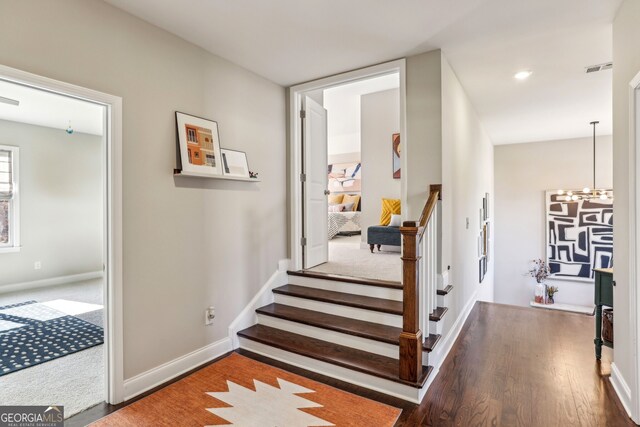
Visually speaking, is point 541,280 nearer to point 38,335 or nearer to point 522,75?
point 522,75

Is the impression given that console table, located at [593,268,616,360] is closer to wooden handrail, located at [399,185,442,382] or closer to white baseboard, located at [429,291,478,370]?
white baseboard, located at [429,291,478,370]

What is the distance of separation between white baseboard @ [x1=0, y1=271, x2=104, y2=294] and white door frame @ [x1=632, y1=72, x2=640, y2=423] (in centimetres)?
589

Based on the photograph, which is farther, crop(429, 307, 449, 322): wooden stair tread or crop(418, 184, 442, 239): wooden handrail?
crop(429, 307, 449, 322): wooden stair tread

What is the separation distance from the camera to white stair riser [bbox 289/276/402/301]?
3010mm

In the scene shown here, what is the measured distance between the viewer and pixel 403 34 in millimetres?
2570

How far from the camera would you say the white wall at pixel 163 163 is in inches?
77.3

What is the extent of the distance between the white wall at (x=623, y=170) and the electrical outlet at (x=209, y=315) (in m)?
2.89

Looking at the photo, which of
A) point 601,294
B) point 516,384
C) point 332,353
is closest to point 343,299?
point 332,353

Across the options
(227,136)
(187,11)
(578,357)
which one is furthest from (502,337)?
(187,11)

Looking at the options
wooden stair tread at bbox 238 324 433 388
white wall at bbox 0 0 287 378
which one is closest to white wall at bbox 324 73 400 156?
white wall at bbox 0 0 287 378

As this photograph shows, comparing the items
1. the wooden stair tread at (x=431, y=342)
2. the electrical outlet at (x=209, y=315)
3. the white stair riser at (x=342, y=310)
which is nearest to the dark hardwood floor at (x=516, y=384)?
the wooden stair tread at (x=431, y=342)

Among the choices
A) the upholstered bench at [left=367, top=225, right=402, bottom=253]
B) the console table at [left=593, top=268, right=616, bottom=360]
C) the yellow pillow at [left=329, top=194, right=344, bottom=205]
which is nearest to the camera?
the console table at [left=593, top=268, right=616, bottom=360]

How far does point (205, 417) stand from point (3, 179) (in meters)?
5.28

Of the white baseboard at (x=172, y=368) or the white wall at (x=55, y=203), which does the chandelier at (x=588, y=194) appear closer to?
the white baseboard at (x=172, y=368)
